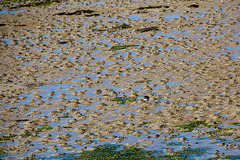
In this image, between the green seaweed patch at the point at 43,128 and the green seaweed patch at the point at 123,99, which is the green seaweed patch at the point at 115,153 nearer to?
the green seaweed patch at the point at 43,128

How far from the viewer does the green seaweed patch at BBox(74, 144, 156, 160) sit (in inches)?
354

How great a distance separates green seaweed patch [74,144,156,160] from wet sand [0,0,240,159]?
324mm

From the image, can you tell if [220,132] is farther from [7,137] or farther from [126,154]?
[7,137]

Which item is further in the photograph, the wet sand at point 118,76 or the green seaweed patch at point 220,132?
the wet sand at point 118,76

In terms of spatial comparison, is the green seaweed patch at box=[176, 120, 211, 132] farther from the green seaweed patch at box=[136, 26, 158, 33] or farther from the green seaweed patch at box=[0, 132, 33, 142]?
the green seaweed patch at box=[136, 26, 158, 33]

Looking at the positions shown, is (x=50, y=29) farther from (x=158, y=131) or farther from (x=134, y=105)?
(x=158, y=131)

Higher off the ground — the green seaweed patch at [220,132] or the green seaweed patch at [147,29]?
the green seaweed patch at [147,29]

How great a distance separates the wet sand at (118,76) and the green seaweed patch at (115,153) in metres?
0.32

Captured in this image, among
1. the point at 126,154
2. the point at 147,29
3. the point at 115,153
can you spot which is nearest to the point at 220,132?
the point at 126,154

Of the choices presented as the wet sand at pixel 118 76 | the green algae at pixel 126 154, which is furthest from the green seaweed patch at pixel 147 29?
the green algae at pixel 126 154

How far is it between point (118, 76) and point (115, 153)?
218 inches

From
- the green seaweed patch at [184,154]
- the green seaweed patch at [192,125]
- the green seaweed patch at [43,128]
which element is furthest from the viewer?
the green seaweed patch at [43,128]

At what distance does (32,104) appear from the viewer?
42.0 ft

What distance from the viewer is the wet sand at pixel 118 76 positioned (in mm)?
10375
